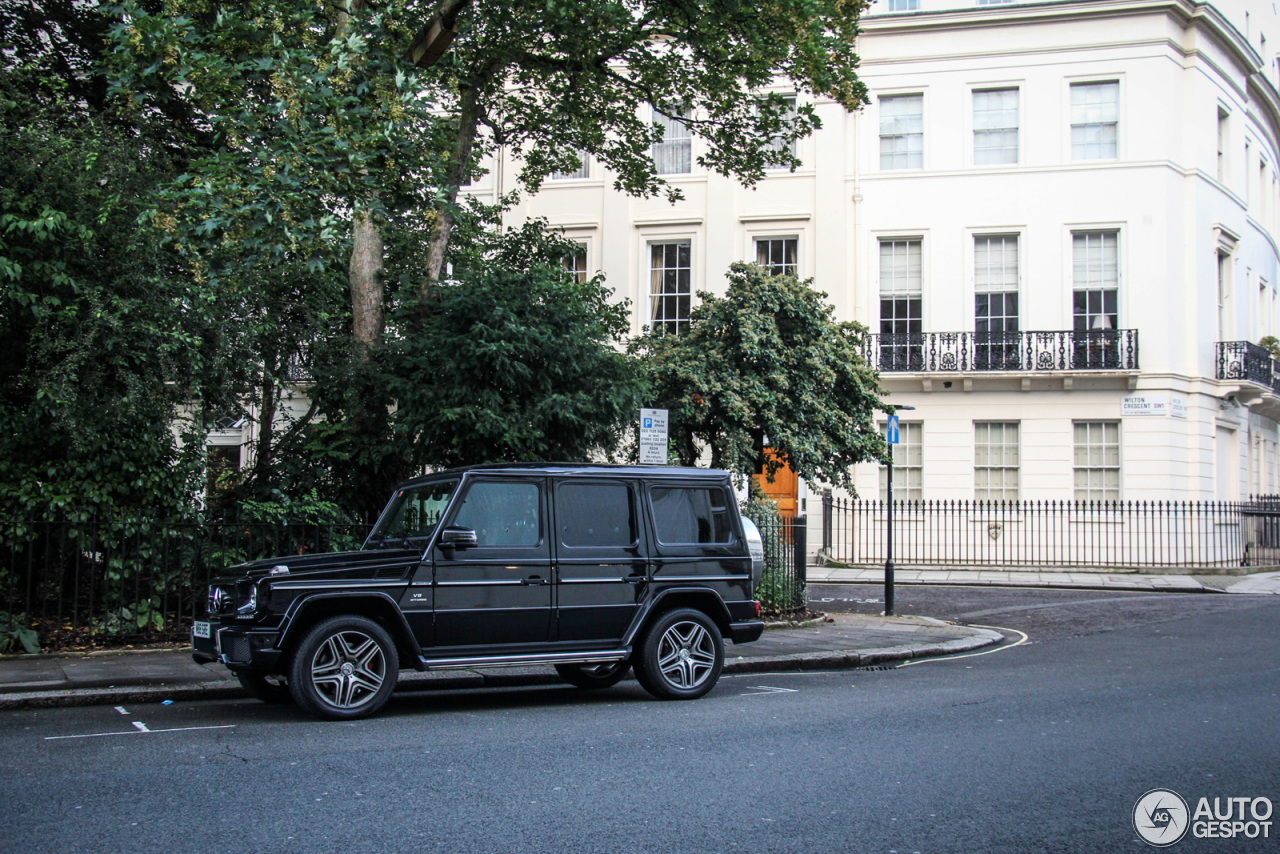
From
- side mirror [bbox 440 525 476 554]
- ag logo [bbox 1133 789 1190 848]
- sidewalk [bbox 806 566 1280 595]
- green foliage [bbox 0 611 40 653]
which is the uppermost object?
side mirror [bbox 440 525 476 554]

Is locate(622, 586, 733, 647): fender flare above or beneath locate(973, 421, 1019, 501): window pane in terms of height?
beneath

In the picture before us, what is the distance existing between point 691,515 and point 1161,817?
16.1 feet

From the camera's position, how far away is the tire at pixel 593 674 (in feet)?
33.7

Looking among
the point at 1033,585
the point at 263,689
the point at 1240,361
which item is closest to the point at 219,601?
the point at 263,689

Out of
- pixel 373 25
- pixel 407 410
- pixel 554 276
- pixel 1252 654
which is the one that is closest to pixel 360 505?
pixel 407 410

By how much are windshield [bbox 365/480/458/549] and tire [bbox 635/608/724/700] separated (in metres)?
2.05

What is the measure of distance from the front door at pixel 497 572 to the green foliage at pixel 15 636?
5.07 m

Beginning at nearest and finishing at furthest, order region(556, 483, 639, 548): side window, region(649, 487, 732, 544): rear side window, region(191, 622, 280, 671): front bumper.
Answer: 1. region(191, 622, 280, 671): front bumper
2. region(556, 483, 639, 548): side window
3. region(649, 487, 732, 544): rear side window

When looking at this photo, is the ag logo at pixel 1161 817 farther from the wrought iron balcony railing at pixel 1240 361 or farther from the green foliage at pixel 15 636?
the wrought iron balcony railing at pixel 1240 361

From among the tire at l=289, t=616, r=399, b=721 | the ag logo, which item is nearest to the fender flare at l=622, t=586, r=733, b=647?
the tire at l=289, t=616, r=399, b=721

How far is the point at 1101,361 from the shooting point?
27.1 m

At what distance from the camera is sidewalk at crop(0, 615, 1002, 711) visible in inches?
364

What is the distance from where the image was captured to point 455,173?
52.5 feet

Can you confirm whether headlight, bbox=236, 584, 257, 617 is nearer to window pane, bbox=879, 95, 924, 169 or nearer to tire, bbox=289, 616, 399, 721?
tire, bbox=289, 616, 399, 721
